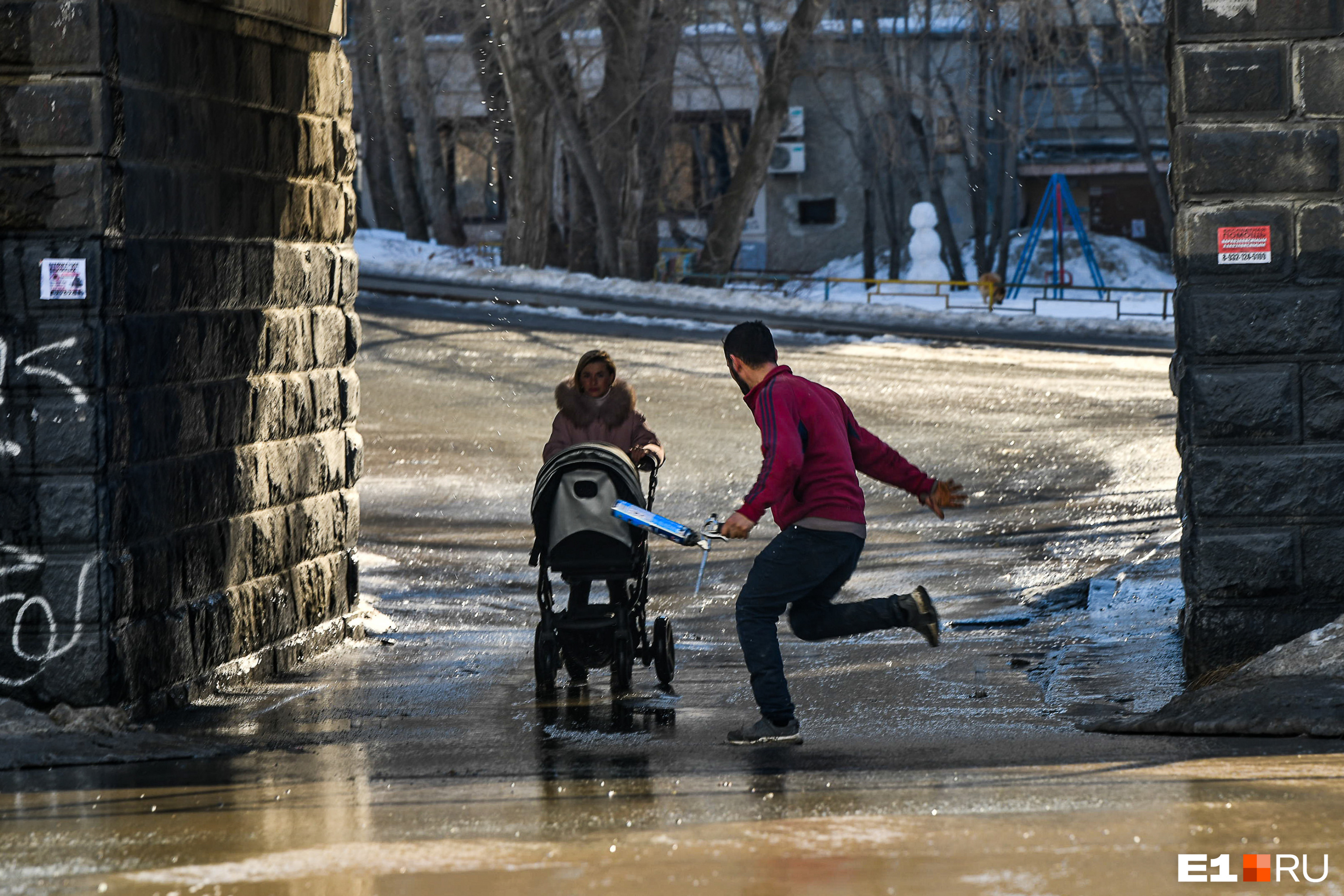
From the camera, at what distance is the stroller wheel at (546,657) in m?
8.42

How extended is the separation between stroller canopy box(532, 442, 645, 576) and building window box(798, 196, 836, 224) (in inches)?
1654

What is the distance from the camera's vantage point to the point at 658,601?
1182cm

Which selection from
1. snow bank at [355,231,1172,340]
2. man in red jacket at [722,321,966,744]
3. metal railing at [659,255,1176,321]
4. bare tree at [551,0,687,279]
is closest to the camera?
man in red jacket at [722,321,966,744]

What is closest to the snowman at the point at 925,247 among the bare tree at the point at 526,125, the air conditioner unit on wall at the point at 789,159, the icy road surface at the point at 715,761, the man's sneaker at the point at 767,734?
the air conditioner unit on wall at the point at 789,159

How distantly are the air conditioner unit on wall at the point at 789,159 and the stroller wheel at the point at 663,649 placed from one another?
40.7 m

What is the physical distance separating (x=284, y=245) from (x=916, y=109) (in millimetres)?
37411

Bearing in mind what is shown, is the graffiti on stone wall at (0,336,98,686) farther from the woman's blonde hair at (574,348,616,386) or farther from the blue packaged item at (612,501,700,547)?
the woman's blonde hair at (574,348,616,386)

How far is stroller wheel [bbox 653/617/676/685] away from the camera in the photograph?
8.42 meters

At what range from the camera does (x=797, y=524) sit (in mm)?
7211

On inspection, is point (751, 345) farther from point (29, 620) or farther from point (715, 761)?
point (29, 620)

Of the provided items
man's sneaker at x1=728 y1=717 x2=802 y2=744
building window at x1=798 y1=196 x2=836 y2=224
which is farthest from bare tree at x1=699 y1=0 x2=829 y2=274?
man's sneaker at x1=728 y1=717 x2=802 y2=744

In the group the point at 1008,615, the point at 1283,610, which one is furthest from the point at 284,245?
the point at 1283,610

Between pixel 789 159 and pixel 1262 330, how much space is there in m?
41.3

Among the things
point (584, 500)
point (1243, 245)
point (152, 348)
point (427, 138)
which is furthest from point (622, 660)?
point (427, 138)
